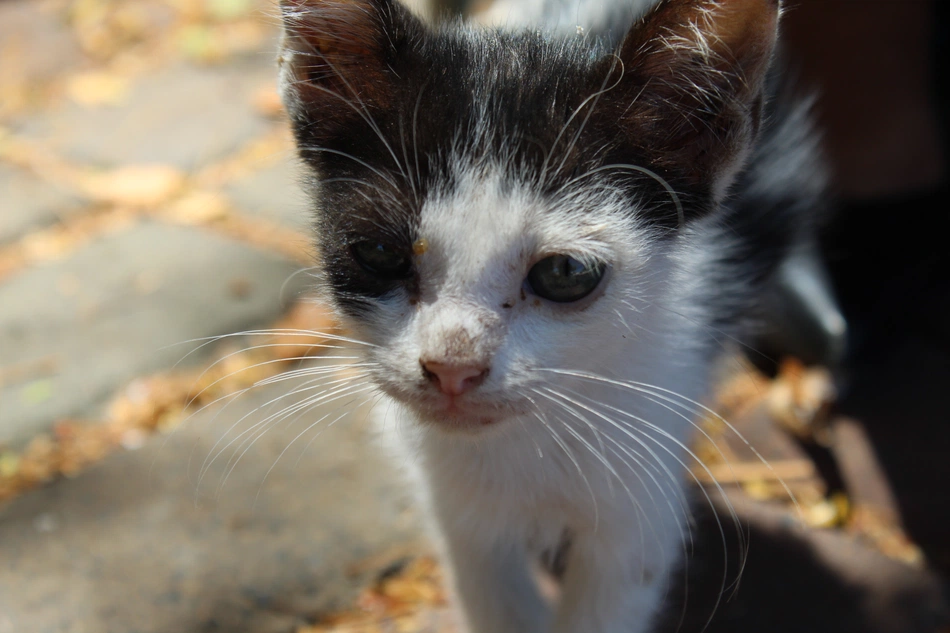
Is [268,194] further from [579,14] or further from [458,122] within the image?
[458,122]

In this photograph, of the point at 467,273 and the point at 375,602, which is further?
the point at 375,602

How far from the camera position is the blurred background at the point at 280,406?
1780mm

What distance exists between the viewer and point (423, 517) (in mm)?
1736

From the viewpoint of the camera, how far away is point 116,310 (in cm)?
247

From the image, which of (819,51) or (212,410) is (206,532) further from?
(819,51)

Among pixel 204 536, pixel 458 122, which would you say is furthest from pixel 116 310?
pixel 458 122

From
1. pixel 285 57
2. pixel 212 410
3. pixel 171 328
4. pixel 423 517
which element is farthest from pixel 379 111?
pixel 171 328

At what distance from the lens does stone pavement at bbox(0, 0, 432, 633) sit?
5.82 feet

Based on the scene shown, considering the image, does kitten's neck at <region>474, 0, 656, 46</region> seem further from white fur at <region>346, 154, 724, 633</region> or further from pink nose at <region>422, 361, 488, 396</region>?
pink nose at <region>422, 361, 488, 396</region>

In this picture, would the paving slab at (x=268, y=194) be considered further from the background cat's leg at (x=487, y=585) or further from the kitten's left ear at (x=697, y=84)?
the kitten's left ear at (x=697, y=84)

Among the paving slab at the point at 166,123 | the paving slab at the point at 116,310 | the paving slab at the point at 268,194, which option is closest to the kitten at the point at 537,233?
the paving slab at the point at 116,310

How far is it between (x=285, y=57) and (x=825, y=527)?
157 cm

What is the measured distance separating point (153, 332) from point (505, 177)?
1526 mm

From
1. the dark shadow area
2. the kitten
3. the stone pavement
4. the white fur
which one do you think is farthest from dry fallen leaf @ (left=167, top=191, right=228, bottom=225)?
the dark shadow area
